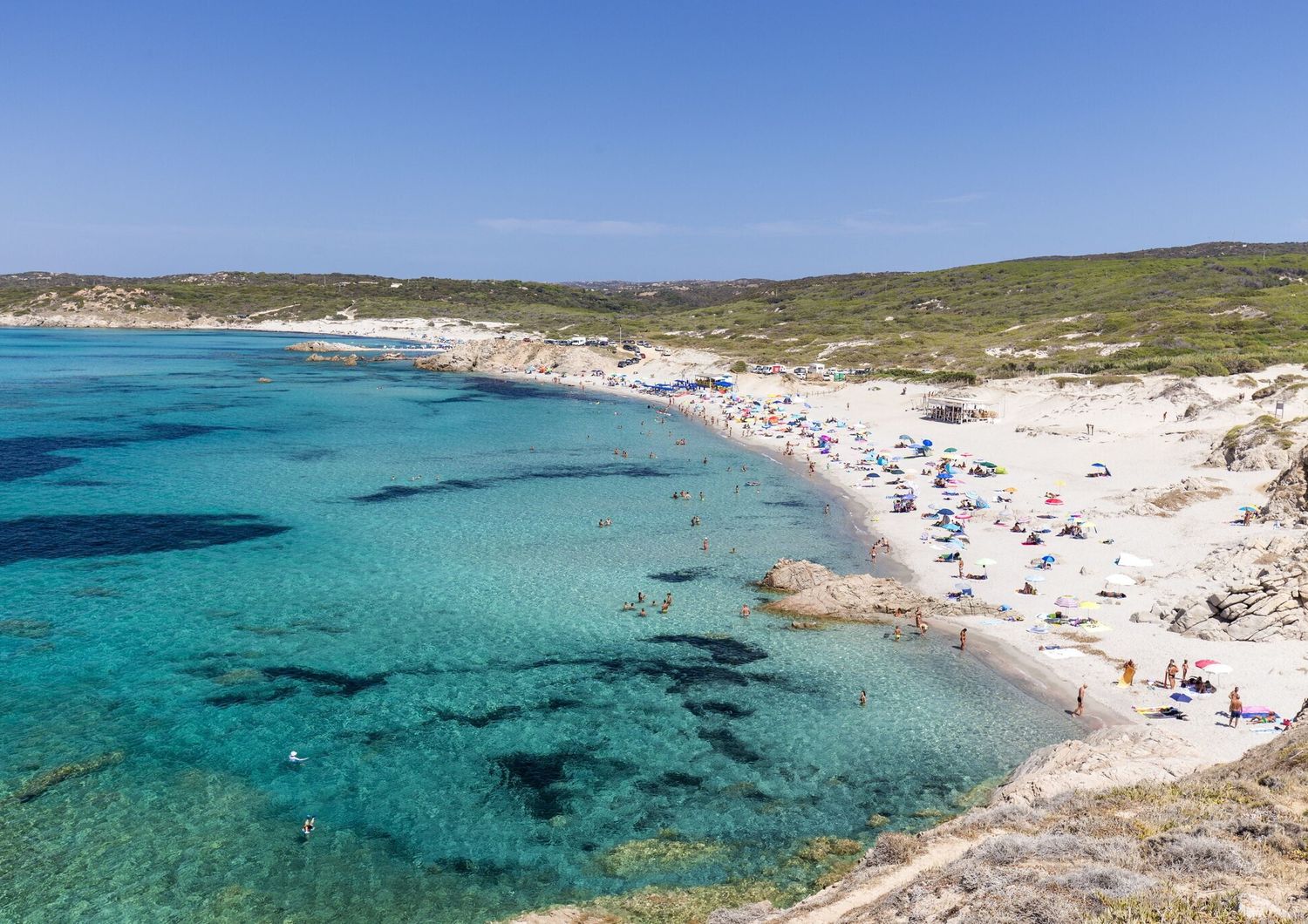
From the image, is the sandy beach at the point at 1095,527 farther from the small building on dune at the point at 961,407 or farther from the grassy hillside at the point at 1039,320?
the grassy hillside at the point at 1039,320

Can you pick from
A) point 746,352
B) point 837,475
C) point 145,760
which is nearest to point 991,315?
point 746,352

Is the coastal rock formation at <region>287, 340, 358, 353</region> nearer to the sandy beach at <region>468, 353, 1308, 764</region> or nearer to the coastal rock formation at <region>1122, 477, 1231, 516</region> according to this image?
the sandy beach at <region>468, 353, 1308, 764</region>

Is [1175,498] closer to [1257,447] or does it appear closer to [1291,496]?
[1291,496]

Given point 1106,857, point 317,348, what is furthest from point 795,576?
point 317,348

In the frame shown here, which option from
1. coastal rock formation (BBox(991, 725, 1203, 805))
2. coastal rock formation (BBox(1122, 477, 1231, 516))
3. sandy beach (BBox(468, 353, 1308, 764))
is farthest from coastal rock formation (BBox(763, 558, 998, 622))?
coastal rock formation (BBox(1122, 477, 1231, 516))

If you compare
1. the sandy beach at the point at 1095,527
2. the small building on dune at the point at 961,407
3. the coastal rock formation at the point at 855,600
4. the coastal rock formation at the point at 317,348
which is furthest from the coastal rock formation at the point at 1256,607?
the coastal rock formation at the point at 317,348

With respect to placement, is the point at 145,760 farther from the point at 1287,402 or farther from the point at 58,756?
the point at 1287,402
